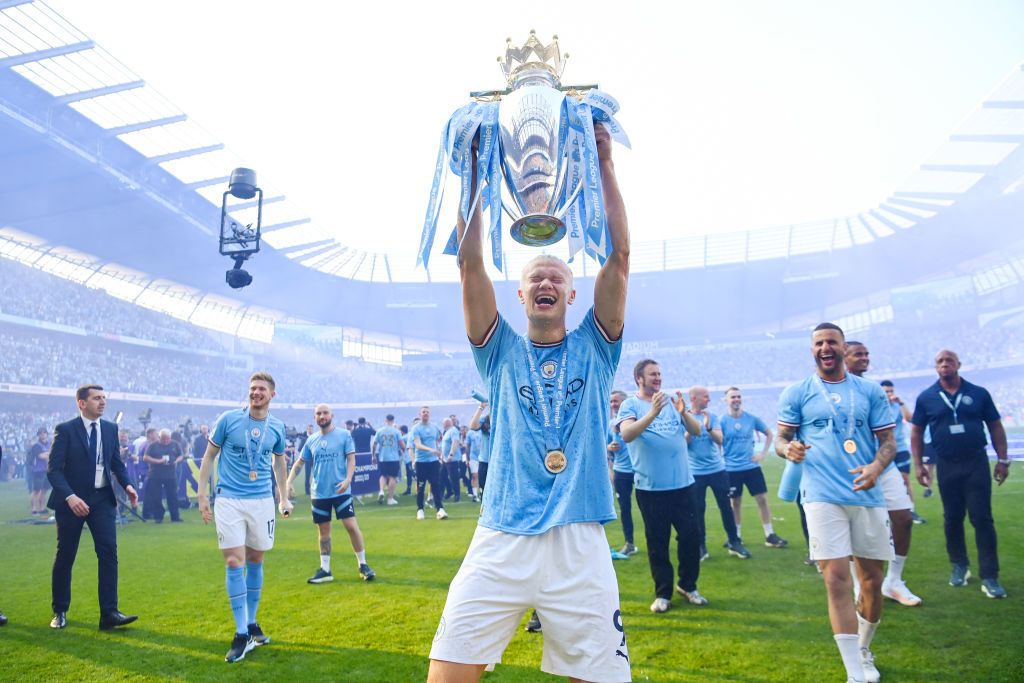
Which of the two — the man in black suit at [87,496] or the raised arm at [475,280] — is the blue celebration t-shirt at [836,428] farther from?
the man in black suit at [87,496]

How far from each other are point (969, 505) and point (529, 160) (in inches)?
235

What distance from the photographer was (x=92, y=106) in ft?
74.9

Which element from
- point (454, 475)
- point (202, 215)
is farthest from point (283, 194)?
point (454, 475)

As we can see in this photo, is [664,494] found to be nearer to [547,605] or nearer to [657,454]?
[657,454]

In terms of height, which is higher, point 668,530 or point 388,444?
point 388,444

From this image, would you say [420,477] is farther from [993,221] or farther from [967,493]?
[993,221]

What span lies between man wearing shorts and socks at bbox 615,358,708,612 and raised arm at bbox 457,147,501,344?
345 cm

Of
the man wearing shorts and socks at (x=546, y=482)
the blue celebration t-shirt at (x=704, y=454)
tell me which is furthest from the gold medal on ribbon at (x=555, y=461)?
the blue celebration t-shirt at (x=704, y=454)

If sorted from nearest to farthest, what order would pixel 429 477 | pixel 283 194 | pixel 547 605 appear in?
Result: 1. pixel 547 605
2. pixel 429 477
3. pixel 283 194

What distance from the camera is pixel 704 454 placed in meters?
7.66

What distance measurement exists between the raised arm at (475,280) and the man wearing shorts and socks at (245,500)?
3.37m

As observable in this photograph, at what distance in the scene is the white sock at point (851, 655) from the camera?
11.1ft

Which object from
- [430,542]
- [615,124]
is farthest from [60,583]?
[615,124]

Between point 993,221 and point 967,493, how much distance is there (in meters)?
43.0
